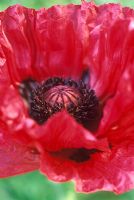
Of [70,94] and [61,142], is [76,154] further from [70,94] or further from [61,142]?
[70,94]

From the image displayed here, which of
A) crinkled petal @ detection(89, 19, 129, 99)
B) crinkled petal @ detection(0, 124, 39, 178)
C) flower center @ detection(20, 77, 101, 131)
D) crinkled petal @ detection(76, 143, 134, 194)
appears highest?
crinkled petal @ detection(89, 19, 129, 99)

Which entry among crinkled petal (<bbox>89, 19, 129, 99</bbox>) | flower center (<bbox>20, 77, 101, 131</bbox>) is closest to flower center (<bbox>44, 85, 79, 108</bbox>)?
flower center (<bbox>20, 77, 101, 131</bbox>)

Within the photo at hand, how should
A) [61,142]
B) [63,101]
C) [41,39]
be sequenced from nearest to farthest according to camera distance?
[61,142] < [63,101] < [41,39]

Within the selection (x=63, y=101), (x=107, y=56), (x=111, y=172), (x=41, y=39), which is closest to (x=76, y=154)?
(x=111, y=172)

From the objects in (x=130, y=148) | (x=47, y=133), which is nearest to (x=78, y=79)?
(x=130, y=148)

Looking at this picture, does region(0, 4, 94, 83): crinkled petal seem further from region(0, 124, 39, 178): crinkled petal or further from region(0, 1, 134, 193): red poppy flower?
region(0, 124, 39, 178): crinkled petal

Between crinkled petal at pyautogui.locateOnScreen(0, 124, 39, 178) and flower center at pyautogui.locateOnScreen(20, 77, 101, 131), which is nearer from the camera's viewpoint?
crinkled petal at pyautogui.locateOnScreen(0, 124, 39, 178)

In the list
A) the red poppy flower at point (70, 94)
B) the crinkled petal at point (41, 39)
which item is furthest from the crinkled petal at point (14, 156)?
the crinkled petal at point (41, 39)

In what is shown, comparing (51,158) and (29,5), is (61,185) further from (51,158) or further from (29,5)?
(29,5)
